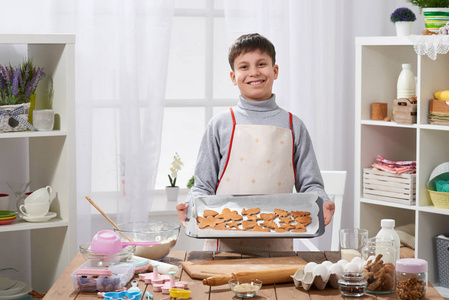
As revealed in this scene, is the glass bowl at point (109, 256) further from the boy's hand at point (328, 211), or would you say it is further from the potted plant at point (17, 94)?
the potted plant at point (17, 94)

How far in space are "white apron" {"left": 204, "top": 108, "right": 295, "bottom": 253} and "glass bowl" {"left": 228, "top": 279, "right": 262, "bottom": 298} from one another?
1.82 feet

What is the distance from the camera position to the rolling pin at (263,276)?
5.43 ft

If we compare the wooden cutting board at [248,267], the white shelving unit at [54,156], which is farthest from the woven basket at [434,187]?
the white shelving unit at [54,156]

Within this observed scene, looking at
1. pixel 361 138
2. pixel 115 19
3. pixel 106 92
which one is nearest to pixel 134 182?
pixel 106 92

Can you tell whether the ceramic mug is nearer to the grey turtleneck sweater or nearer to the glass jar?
the grey turtleneck sweater

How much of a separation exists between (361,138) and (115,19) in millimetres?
1354

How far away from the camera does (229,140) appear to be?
7.33ft

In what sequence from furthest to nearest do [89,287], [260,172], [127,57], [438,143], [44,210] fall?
1. [127,57]
2. [438,143]
3. [44,210]
4. [260,172]
5. [89,287]

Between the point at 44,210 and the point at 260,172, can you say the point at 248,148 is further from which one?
the point at 44,210

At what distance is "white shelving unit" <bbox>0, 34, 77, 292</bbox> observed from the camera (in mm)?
2805

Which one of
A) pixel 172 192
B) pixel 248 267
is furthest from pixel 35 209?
pixel 248 267

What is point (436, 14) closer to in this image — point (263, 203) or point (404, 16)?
point (404, 16)

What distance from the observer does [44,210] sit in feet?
9.36

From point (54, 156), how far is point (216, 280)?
5.11ft
